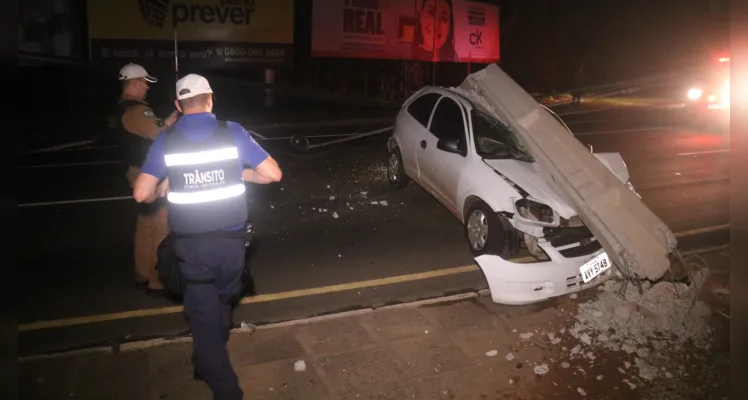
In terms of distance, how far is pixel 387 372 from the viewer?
4680 millimetres

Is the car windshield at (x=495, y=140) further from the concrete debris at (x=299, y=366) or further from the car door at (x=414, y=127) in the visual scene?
the concrete debris at (x=299, y=366)

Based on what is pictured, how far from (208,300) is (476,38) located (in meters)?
22.6

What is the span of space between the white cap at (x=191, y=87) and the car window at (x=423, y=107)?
473cm

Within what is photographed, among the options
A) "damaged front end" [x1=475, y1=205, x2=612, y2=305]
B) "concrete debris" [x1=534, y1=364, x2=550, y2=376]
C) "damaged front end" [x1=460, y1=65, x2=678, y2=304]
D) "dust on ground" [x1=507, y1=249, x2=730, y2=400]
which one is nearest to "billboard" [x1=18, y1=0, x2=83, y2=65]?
"damaged front end" [x1=460, y1=65, x2=678, y2=304]

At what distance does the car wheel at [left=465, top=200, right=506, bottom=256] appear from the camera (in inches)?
255

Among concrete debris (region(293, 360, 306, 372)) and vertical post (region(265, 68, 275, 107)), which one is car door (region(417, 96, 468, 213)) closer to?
concrete debris (region(293, 360, 306, 372))

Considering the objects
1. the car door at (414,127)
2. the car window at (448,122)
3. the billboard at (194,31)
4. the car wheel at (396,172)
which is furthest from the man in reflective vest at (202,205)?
the billboard at (194,31)

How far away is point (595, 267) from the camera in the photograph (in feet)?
19.1

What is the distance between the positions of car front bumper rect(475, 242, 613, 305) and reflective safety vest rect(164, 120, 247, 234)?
2663 mm

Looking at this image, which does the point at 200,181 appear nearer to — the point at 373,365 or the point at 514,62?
the point at 373,365

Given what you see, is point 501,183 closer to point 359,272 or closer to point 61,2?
point 359,272

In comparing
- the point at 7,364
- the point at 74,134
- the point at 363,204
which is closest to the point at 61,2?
the point at 74,134

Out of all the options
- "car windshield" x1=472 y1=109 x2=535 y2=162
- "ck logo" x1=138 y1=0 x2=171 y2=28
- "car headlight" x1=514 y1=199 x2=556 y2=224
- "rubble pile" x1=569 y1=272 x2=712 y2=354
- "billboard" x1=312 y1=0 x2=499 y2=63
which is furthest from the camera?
"billboard" x1=312 y1=0 x2=499 y2=63

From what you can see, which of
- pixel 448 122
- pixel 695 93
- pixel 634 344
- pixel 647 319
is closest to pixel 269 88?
pixel 695 93
